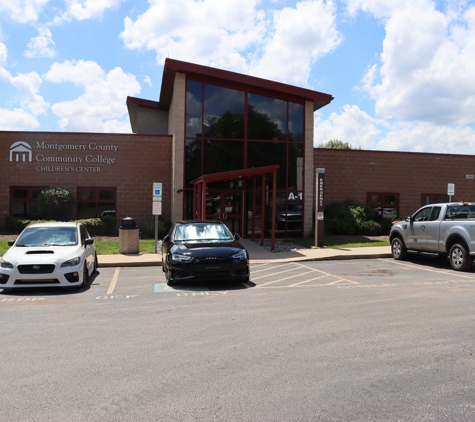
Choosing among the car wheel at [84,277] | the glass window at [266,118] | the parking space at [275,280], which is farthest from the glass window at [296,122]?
the car wheel at [84,277]

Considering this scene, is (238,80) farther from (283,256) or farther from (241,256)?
(241,256)

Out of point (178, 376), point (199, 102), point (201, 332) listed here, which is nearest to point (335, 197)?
point (199, 102)

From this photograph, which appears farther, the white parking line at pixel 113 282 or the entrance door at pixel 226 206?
the entrance door at pixel 226 206

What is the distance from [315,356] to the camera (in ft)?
17.6

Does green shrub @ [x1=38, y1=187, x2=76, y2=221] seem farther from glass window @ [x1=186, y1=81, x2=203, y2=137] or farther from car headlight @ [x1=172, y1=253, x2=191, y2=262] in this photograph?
car headlight @ [x1=172, y1=253, x2=191, y2=262]

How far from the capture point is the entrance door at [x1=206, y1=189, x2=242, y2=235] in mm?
20766

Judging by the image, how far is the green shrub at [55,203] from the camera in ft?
69.8

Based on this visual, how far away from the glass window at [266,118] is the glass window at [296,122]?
11.1 inches

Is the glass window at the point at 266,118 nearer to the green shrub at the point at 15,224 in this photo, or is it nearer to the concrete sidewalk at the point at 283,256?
the concrete sidewalk at the point at 283,256

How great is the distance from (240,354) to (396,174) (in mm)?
21612

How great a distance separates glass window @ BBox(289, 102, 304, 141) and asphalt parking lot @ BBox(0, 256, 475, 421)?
12.9 meters

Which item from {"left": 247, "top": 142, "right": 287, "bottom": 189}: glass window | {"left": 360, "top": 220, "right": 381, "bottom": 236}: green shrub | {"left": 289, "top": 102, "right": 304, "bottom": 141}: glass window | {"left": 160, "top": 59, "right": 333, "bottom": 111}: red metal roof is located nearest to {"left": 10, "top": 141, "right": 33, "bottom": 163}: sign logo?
{"left": 160, "top": 59, "right": 333, "bottom": 111}: red metal roof

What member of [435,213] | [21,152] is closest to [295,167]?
[435,213]

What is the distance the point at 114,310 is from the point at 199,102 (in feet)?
47.6
